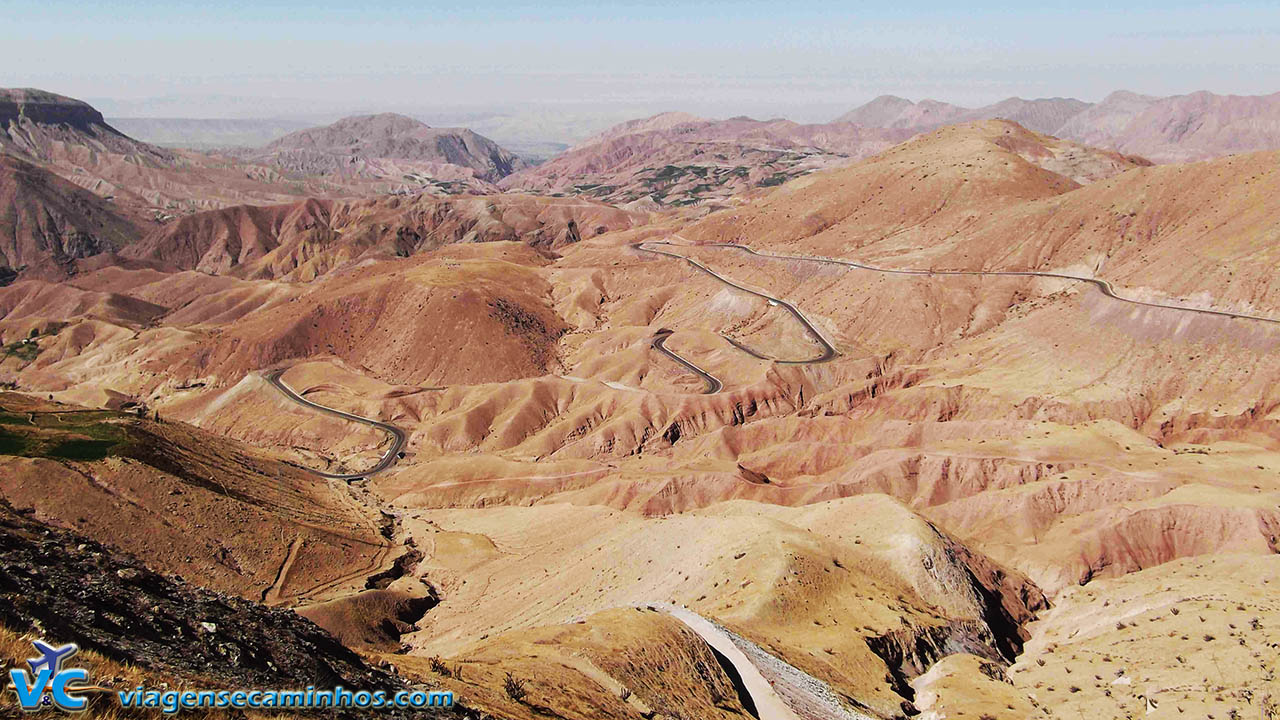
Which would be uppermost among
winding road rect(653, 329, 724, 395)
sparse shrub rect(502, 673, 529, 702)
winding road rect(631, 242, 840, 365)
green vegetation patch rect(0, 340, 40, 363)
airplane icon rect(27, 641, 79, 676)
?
airplane icon rect(27, 641, 79, 676)

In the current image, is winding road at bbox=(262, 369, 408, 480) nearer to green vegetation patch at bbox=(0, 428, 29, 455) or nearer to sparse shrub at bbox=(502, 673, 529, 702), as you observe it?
green vegetation patch at bbox=(0, 428, 29, 455)

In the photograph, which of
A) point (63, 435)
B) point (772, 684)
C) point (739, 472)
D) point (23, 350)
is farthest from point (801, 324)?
point (23, 350)

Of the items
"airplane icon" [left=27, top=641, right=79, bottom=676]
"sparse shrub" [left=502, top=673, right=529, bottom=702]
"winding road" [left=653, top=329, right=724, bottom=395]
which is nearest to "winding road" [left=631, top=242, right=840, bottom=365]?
"winding road" [left=653, top=329, right=724, bottom=395]

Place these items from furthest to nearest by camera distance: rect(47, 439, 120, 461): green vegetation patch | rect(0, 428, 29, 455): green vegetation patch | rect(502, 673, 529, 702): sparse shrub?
1. rect(47, 439, 120, 461): green vegetation patch
2. rect(0, 428, 29, 455): green vegetation patch
3. rect(502, 673, 529, 702): sparse shrub

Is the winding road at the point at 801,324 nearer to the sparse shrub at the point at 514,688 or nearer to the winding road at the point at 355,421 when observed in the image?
the winding road at the point at 355,421

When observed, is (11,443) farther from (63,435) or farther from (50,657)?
(50,657)
